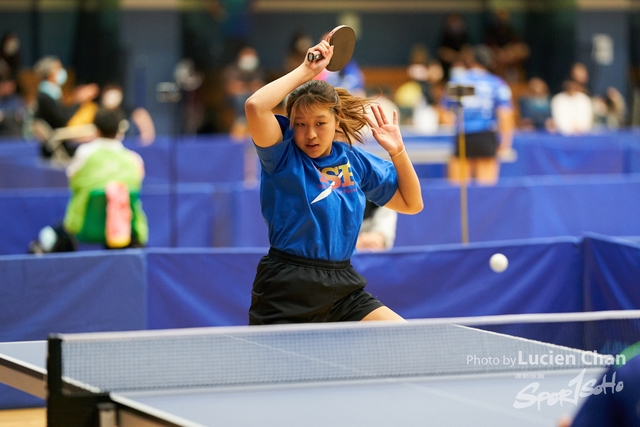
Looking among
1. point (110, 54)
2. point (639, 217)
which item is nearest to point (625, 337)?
point (639, 217)

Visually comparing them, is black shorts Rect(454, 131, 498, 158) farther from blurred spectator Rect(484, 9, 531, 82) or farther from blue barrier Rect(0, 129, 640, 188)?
blurred spectator Rect(484, 9, 531, 82)

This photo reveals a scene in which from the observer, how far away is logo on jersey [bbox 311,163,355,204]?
9.85 ft

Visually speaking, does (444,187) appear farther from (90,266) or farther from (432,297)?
(90,266)

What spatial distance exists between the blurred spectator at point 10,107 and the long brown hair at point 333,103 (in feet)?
39.1

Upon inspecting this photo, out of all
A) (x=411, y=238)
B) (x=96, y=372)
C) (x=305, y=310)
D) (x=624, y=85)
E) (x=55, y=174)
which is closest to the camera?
(x=96, y=372)

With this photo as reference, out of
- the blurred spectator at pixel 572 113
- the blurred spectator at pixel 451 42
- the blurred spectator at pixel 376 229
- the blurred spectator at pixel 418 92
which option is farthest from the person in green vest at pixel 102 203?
the blurred spectator at pixel 451 42

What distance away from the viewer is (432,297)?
5113 millimetres

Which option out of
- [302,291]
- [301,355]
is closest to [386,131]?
[302,291]

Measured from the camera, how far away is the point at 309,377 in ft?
8.89

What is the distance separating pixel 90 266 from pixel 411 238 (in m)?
3.13

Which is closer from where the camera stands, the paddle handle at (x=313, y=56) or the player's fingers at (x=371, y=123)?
the paddle handle at (x=313, y=56)

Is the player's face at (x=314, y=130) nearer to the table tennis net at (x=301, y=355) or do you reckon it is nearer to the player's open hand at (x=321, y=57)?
the player's open hand at (x=321, y=57)

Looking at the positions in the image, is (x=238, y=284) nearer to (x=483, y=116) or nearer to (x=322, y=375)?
(x=322, y=375)

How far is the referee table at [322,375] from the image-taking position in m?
2.44
